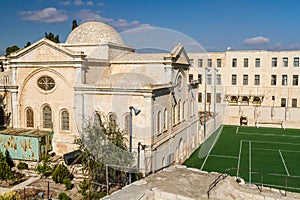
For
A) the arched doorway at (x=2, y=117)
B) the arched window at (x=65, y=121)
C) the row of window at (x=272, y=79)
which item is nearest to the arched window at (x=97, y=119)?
the arched window at (x=65, y=121)

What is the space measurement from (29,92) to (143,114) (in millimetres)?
8434

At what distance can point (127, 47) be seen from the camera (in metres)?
23.6

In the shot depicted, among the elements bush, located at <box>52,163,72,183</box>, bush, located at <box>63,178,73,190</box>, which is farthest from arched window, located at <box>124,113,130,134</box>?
bush, located at <box>63,178,73,190</box>

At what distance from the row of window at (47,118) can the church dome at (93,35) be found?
575 centimetres

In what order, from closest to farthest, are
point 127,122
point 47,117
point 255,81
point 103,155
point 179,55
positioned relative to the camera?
point 103,155, point 127,122, point 47,117, point 179,55, point 255,81

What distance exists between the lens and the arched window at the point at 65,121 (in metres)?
19.3

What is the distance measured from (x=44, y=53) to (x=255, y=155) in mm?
16571

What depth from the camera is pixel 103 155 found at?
42.2 feet

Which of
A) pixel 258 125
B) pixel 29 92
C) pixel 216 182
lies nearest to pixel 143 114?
A: pixel 216 182

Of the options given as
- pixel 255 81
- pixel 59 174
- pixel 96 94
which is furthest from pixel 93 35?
pixel 255 81

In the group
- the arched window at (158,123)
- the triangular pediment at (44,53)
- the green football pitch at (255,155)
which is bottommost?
the green football pitch at (255,155)

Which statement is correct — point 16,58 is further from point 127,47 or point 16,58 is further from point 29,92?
point 127,47

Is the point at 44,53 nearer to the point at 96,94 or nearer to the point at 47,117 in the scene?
the point at 47,117

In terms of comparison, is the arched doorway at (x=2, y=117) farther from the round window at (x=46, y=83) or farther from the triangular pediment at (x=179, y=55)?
the triangular pediment at (x=179, y=55)
